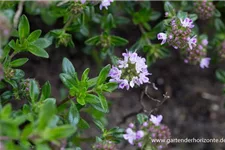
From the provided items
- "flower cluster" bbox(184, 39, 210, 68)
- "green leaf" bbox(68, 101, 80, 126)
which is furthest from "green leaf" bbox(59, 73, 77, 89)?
"flower cluster" bbox(184, 39, 210, 68)

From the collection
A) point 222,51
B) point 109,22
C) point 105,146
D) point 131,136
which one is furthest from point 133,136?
point 222,51

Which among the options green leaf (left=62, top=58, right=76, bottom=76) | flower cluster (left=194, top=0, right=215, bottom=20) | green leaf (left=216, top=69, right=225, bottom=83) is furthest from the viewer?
green leaf (left=216, top=69, right=225, bottom=83)

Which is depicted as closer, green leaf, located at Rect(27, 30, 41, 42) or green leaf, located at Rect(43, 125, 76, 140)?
green leaf, located at Rect(43, 125, 76, 140)

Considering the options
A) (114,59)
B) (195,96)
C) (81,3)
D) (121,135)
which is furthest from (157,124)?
(195,96)

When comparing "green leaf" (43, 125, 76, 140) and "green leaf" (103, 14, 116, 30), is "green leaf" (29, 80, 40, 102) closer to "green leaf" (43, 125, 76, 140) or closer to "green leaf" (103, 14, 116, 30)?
"green leaf" (43, 125, 76, 140)

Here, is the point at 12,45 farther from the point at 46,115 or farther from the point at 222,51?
the point at 222,51

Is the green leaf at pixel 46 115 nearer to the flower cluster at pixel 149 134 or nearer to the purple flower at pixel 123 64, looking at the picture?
the flower cluster at pixel 149 134

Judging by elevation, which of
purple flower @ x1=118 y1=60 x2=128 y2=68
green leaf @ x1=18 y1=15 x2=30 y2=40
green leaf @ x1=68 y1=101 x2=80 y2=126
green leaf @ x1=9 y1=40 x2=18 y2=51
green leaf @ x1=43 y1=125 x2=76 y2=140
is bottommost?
green leaf @ x1=68 y1=101 x2=80 y2=126

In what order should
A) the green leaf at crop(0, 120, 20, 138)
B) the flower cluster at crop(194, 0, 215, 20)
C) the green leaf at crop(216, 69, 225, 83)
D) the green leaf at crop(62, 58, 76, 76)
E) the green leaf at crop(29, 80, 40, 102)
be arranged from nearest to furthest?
the green leaf at crop(0, 120, 20, 138), the green leaf at crop(29, 80, 40, 102), the green leaf at crop(62, 58, 76, 76), the flower cluster at crop(194, 0, 215, 20), the green leaf at crop(216, 69, 225, 83)
